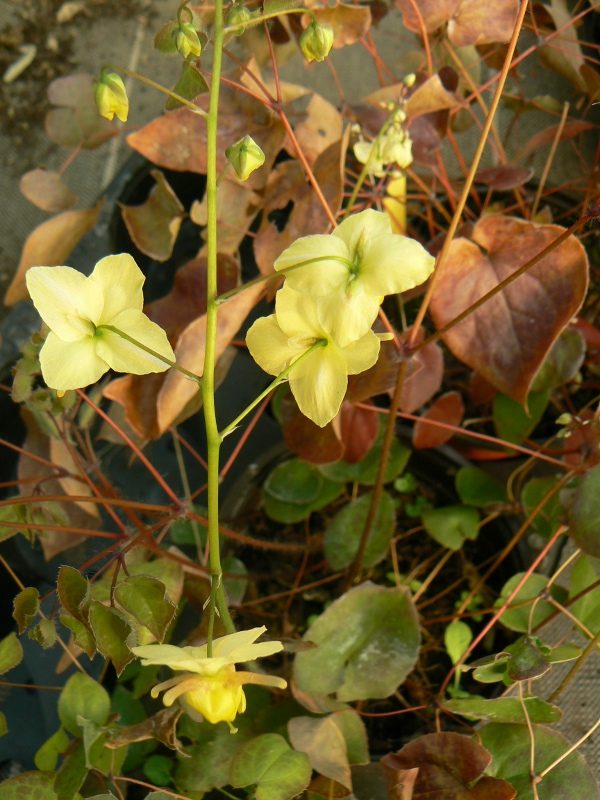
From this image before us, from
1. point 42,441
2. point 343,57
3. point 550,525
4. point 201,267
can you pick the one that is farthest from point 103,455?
point 343,57

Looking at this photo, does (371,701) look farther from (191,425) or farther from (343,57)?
(343,57)

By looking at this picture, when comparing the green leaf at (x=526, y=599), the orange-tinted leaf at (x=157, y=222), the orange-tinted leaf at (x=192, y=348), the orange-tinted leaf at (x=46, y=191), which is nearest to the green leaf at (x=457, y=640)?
the green leaf at (x=526, y=599)

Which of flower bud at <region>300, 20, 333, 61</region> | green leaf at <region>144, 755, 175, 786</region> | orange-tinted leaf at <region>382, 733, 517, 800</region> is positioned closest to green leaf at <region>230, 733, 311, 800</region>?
orange-tinted leaf at <region>382, 733, 517, 800</region>

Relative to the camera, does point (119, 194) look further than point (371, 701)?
Yes

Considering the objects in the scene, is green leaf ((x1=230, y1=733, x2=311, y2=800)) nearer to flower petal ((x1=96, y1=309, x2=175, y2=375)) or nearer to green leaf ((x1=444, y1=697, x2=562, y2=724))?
green leaf ((x1=444, y1=697, x2=562, y2=724))

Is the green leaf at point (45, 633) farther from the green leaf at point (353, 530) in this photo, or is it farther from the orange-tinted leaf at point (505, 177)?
the orange-tinted leaf at point (505, 177)

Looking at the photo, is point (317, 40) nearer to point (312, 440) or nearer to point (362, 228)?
A: point (362, 228)
